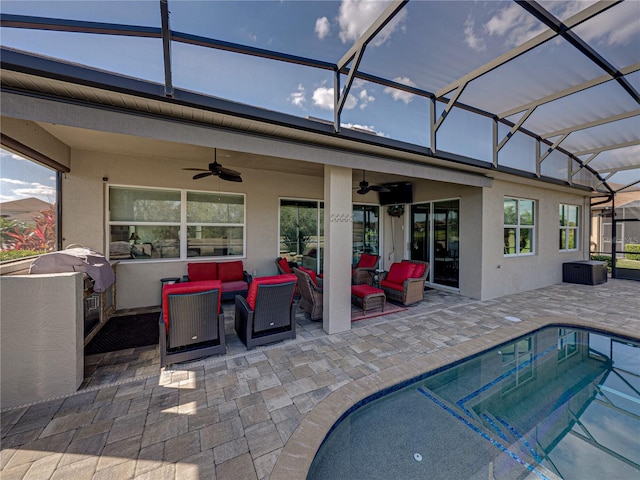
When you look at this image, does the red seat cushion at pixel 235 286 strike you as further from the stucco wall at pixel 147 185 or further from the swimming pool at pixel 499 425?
the swimming pool at pixel 499 425

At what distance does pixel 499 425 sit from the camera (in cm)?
268

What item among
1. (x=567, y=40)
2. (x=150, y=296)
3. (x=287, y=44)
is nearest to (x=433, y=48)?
(x=567, y=40)

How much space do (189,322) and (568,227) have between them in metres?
12.7

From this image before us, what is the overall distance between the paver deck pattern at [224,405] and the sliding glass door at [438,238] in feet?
9.25

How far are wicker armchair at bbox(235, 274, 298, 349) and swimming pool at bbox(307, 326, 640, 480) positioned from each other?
1.75 meters

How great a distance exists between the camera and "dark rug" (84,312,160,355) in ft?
12.9

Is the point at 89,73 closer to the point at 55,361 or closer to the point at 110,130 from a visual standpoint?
the point at 110,130

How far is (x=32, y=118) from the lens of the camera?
2.56 meters

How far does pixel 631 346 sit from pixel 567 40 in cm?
501

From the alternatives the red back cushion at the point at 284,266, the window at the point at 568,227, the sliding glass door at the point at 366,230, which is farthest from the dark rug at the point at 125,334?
the window at the point at 568,227

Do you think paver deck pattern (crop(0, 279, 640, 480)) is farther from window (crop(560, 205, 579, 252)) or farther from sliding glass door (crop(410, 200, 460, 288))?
window (crop(560, 205, 579, 252))

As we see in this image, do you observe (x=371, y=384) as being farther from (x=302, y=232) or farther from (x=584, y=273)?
(x=584, y=273)

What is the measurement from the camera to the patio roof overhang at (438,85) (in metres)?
2.57

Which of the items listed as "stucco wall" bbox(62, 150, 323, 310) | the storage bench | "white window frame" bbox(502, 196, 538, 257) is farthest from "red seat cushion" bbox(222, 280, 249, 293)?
the storage bench
